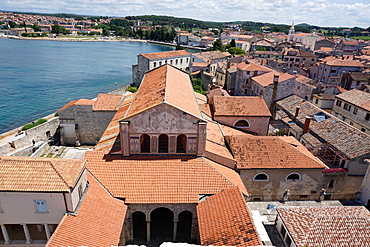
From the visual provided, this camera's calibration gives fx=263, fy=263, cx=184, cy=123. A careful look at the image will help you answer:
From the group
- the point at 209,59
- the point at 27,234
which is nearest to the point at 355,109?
the point at 27,234

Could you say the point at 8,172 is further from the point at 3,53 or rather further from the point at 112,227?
the point at 3,53

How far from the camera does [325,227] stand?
16.3m

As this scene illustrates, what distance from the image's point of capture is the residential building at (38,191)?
622 inches

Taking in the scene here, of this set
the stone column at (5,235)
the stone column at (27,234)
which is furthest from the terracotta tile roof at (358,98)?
the stone column at (5,235)

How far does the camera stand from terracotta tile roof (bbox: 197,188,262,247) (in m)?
14.8

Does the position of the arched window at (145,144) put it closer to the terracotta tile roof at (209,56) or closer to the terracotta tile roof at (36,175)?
the terracotta tile roof at (36,175)

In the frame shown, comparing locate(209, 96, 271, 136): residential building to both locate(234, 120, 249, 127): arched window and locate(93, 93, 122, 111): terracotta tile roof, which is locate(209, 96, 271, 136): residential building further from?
locate(93, 93, 122, 111): terracotta tile roof

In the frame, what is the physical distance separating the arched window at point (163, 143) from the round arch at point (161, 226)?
5.03 metres

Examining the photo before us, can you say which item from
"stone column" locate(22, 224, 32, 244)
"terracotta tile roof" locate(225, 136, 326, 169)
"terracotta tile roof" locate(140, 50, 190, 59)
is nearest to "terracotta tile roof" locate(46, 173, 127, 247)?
"stone column" locate(22, 224, 32, 244)

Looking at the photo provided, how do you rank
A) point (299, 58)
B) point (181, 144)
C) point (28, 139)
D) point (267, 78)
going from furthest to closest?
point (299, 58) → point (267, 78) → point (28, 139) → point (181, 144)

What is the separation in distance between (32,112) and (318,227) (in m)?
59.6

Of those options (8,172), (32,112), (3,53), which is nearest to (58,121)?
(32,112)

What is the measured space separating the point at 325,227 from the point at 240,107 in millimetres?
17337

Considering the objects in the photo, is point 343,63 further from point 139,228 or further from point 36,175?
point 36,175
